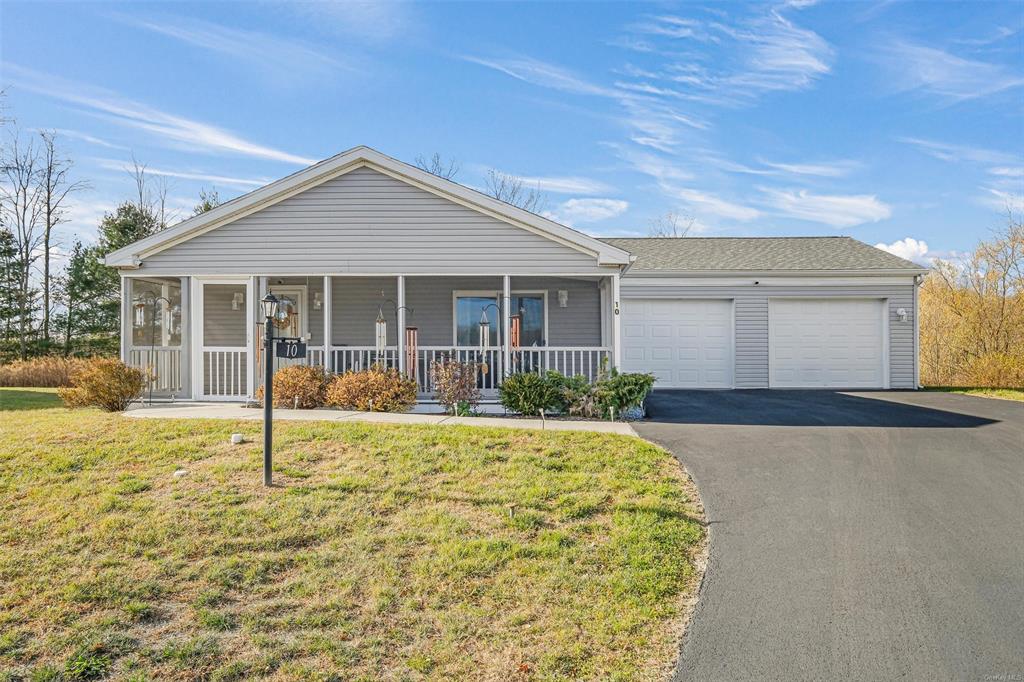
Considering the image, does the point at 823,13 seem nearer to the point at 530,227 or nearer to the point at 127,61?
the point at 530,227

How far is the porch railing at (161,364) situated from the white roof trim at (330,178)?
168cm

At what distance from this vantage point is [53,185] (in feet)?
76.0

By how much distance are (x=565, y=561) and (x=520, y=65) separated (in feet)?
52.7

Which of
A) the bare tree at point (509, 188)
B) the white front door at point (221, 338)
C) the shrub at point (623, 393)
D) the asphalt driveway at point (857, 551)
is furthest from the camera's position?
the bare tree at point (509, 188)

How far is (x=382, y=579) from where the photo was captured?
3.94m

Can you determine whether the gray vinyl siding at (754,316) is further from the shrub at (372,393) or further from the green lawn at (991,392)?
the shrub at (372,393)

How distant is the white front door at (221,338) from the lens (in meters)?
10.7

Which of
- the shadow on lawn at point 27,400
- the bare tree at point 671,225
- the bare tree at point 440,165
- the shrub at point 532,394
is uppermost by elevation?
the bare tree at point 440,165

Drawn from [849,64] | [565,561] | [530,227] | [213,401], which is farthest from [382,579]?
[849,64]

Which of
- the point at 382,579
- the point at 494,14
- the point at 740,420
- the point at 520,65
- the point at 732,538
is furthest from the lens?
the point at 520,65

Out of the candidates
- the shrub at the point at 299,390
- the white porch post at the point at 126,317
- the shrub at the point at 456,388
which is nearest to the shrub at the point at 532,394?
the shrub at the point at 456,388

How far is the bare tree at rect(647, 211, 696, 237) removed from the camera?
28.2 m

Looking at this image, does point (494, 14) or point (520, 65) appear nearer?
point (494, 14)

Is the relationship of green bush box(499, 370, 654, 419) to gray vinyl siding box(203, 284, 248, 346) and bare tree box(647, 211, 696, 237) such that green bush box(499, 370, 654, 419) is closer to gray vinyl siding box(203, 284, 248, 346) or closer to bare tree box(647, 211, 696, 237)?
gray vinyl siding box(203, 284, 248, 346)
